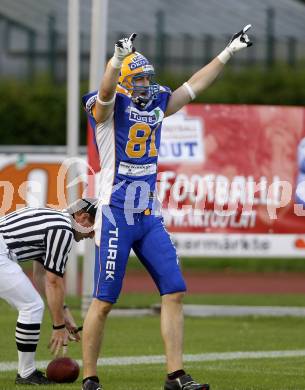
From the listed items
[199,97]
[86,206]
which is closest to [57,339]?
[86,206]

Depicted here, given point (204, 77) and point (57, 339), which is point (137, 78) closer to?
point (204, 77)

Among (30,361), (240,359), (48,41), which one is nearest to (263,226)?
(240,359)

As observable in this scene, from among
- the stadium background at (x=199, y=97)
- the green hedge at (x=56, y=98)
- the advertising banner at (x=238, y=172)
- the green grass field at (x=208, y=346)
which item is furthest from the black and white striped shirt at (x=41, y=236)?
the green hedge at (x=56, y=98)

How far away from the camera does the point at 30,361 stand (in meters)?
9.71

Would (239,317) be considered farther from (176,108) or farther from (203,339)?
(176,108)

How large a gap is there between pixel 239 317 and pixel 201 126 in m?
3.07

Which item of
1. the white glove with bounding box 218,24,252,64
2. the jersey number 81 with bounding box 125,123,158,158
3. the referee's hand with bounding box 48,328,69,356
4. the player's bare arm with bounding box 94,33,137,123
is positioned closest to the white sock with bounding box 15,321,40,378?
the referee's hand with bounding box 48,328,69,356

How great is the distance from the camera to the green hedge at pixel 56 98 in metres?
26.7

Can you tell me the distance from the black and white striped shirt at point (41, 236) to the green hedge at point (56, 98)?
16.1 metres

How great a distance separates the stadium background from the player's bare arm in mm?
7142

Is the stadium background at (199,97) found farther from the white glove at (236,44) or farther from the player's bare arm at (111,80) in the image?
the player's bare arm at (111,80)

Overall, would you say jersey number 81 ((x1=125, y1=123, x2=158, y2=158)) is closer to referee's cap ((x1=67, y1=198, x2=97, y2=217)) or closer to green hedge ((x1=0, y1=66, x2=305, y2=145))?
referee's cap ((x1=67, y1=198, x2=97, y2=217))

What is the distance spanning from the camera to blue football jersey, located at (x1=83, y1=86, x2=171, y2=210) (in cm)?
882

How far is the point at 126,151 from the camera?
28.9 feet
